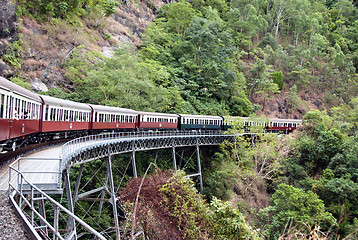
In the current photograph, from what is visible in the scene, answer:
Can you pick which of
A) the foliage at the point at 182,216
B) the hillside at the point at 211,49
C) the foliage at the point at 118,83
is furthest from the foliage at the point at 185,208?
the hillside at the point at 211,49

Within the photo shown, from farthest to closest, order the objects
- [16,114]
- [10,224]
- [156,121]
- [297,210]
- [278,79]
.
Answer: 1. [278,79]
2. [156,121]
3. [297,210]
4. [16,114]
5. [10,224]

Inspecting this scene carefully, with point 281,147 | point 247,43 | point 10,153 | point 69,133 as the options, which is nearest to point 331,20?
point 247,43

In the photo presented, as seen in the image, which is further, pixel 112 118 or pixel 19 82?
pixel 19 82

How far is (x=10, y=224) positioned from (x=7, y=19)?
99.9 ft

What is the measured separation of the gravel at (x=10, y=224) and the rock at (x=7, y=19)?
28.4 metres

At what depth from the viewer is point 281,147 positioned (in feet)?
112

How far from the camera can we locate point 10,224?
19.2 ft

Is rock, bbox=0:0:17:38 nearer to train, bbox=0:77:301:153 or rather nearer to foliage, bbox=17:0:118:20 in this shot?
foliage, bbox=17:0:118:20

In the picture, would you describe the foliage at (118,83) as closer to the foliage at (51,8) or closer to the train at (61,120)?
the train at (61,120)

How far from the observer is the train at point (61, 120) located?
451 inches

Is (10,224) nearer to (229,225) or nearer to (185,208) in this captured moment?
(185,208)

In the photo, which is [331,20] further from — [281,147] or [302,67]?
[281,147]

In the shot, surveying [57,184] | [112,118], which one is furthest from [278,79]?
[57,184]

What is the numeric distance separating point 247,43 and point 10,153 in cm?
5488
